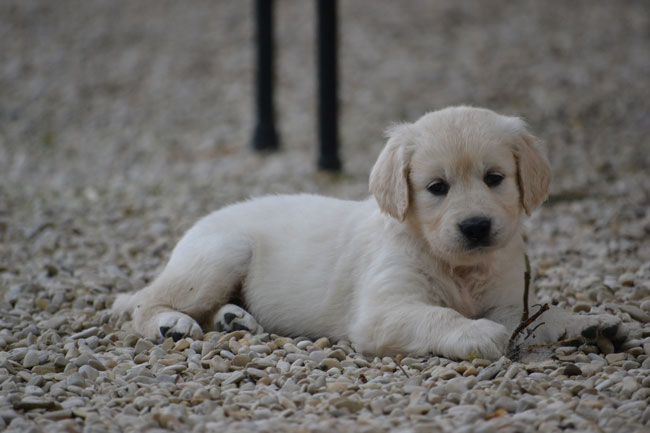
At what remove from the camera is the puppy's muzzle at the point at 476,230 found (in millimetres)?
3979

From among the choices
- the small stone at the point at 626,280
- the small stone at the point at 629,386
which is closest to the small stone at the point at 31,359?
the small stone at the point at 629,386

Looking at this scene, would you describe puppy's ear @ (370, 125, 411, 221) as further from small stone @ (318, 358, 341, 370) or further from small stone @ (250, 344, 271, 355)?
small stone @ (250, 344, 271, 355)

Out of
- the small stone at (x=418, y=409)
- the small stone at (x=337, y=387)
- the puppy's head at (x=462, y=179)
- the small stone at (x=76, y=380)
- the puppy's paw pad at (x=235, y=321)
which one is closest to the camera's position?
the small stone at (x=418, y=409)

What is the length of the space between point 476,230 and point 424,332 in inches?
23.6

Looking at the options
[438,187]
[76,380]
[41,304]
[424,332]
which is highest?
[438,187]

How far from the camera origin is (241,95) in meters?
12.8

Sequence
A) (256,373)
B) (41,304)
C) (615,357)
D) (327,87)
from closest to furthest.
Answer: (256,373)
(615,357)
(41,304)
(327,87)

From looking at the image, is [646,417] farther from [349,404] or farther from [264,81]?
[264,81]

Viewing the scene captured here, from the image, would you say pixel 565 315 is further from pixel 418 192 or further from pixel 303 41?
pixel 303 41

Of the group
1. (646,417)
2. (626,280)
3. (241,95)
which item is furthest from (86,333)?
(241,95)

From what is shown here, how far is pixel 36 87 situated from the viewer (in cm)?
1356

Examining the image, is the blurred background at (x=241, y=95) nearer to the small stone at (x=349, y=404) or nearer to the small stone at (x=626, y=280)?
the small stone at (x=626, y=280)

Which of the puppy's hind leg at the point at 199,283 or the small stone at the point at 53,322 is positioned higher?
the puppy's hind leg at the point at 199,283

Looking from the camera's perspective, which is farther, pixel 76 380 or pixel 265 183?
pixel 265 183
